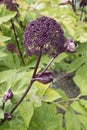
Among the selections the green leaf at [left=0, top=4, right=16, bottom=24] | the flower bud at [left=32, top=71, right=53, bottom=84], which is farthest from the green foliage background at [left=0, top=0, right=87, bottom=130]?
the flower bud at [left=32, top=71, right=53, bottom=84]

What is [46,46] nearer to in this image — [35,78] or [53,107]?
[35,78]

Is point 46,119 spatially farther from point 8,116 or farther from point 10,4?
point 10,4

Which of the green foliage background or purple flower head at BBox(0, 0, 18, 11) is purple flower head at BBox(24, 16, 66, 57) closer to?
the green foliage background

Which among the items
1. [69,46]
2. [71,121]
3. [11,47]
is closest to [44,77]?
[69,46]

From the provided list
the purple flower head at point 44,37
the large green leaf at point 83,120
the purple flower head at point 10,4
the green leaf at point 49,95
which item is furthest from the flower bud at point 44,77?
the purple flower head at point 10,4

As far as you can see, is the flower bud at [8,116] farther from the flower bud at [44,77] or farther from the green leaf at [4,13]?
the green leaf at [4,13]

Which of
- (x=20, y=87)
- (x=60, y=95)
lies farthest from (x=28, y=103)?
(x=60, y=95)

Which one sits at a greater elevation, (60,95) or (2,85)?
(2,85)
